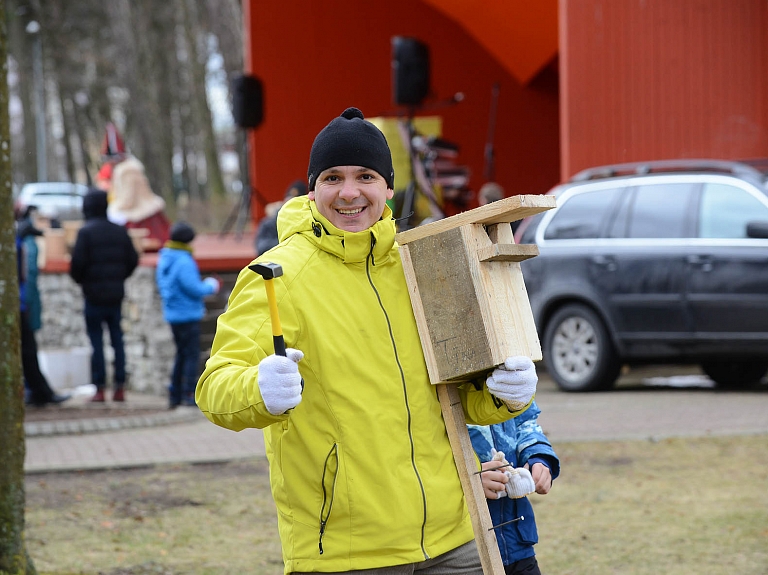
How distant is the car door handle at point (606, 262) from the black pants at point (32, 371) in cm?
503

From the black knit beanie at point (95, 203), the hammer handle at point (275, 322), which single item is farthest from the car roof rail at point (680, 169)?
the hammer handle at point (275, 322)

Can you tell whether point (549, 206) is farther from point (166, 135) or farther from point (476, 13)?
point (166, 135)

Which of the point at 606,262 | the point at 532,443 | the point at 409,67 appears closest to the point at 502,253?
the point at 532,443

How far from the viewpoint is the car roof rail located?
1056 centimetres

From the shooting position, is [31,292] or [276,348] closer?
[276,348]

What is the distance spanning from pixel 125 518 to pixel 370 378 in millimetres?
4330

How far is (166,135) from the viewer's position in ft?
118

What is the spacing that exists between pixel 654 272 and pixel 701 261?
45 cm

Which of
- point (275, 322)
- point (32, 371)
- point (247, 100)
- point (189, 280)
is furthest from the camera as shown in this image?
point (247, 100)

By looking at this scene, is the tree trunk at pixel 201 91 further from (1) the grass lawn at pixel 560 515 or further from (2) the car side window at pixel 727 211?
(1) the grass lawn at pixel 560 515

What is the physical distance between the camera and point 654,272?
10789 mm

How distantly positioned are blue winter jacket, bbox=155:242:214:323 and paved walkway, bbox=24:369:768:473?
33.6 inches

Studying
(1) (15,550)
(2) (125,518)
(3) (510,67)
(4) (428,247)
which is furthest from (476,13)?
(4) (428,247)

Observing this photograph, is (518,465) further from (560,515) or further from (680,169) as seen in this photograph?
(680,169)
